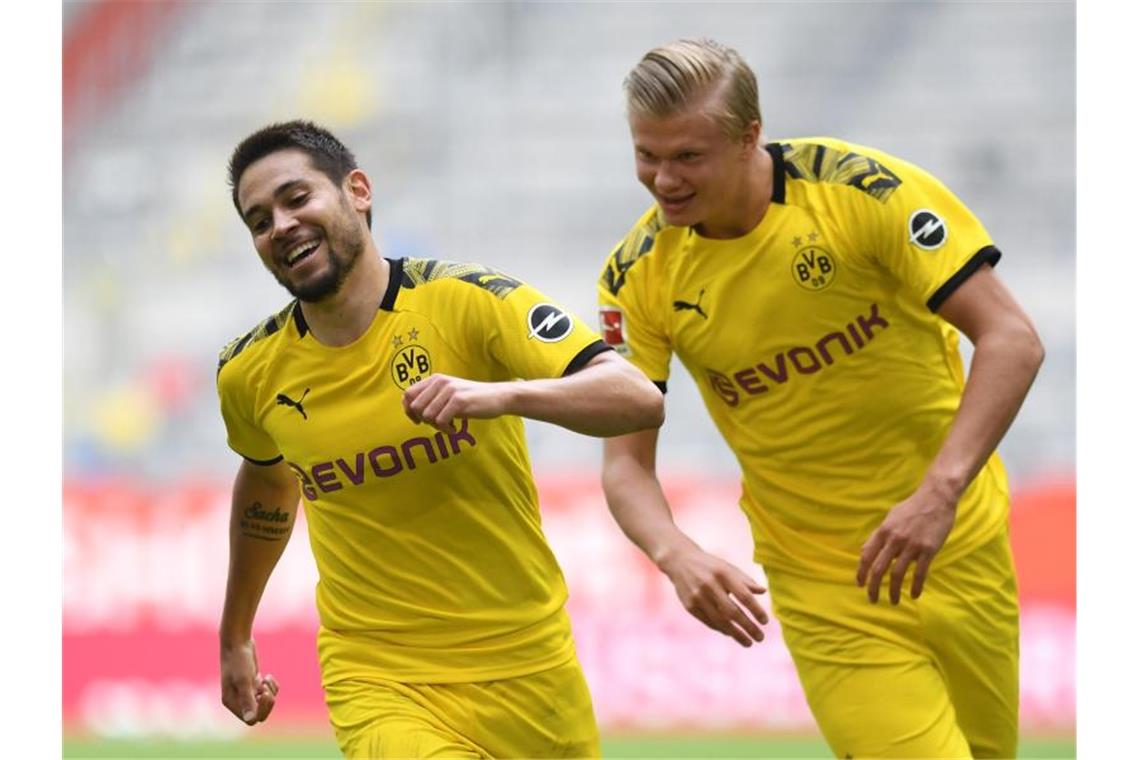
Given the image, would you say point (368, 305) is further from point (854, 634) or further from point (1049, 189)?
point (1049, 189)

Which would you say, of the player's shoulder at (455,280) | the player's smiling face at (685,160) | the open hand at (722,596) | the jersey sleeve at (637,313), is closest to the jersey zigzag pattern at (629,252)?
the jersey sleeve at (637,313)

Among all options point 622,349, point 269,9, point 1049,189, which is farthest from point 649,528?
point 269,9

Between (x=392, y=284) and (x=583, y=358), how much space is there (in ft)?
2.21

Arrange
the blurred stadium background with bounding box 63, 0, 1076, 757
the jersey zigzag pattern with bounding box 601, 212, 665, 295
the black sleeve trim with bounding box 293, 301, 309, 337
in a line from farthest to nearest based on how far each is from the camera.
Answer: the blurred stadium background with bounding box 63, 0, 1076, 757
the jersey zigzag pattern with bounding box 601, 212, 665, 295
the black sleeve trim with bounding box 293, 301, 309, 337

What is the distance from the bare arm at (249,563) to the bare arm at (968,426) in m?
1.71

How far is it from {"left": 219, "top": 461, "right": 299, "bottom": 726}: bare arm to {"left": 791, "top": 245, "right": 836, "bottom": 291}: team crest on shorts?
161 cm

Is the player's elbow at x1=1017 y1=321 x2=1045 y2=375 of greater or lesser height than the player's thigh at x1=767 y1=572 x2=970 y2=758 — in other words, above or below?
above

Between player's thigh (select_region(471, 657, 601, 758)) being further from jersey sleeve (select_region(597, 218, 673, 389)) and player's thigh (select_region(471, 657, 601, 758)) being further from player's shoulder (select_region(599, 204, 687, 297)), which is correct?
player's shoulder (select_region(599, 204, 687, 297))

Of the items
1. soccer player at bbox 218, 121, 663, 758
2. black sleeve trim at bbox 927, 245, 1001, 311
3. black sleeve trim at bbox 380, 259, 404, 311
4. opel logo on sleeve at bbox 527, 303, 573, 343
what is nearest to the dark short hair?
soccer player at bbox 218, 121, 663, 758

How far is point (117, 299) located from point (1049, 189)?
6800 millimetres

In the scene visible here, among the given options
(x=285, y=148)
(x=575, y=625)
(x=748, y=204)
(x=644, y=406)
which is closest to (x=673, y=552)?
(x=644, y=406)

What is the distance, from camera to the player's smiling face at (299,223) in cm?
421

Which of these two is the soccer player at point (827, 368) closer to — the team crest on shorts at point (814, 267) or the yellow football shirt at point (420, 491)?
the team crest on shorts at point (814, 267)

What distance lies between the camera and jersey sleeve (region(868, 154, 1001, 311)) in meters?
4.48
